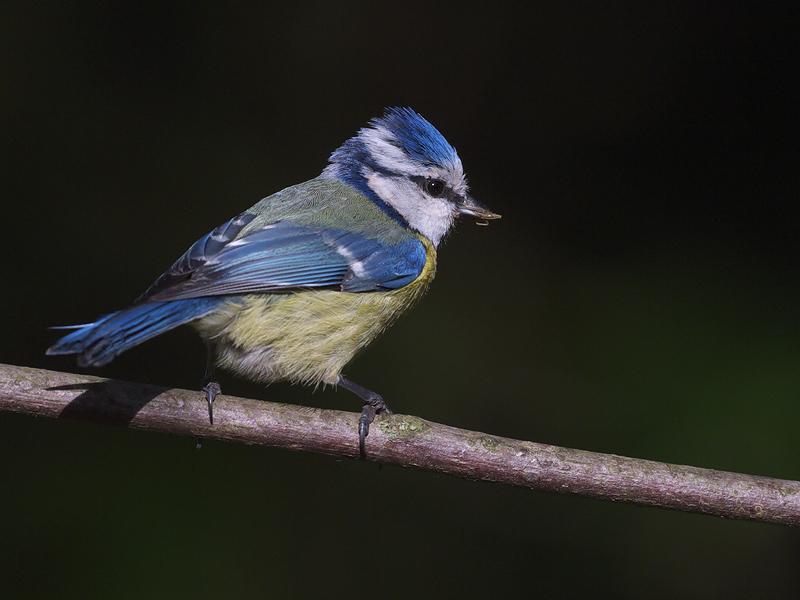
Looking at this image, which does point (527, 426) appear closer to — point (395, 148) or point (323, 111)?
point (395, 148)

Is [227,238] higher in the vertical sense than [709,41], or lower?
lower

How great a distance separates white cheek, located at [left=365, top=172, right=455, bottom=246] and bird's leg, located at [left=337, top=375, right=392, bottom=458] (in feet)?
1.94

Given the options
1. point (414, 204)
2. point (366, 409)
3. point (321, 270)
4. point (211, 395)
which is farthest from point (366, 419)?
point (414, 204)

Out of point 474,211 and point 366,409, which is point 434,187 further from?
point 366,409

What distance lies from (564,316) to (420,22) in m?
1.45

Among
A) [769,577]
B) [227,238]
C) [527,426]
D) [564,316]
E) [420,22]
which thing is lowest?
[769,577]

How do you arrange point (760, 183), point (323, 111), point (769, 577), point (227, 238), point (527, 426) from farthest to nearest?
point (323, 111) → point (760, 183) → point (527, 426) → point (769, 577) → point (227, 238)

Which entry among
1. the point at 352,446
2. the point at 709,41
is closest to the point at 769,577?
the point at 352,446

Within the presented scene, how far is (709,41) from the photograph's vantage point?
4.02 m

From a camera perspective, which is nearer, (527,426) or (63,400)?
(63,400)

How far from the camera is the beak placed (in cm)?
298

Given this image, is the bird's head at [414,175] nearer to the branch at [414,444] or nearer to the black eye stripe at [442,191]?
the black eye stripe at [442,191]

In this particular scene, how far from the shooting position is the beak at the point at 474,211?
298cm

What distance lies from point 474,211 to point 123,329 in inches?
49.1
